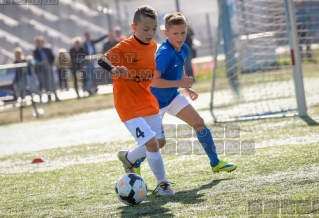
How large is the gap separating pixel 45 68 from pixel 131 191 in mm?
13473

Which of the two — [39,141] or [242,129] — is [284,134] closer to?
[242,129]

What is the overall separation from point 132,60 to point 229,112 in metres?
6.65


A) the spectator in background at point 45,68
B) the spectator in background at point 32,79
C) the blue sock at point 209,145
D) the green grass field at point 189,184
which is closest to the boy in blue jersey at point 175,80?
the blue sock at point 209,145

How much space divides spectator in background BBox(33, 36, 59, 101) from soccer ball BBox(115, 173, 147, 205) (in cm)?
1310

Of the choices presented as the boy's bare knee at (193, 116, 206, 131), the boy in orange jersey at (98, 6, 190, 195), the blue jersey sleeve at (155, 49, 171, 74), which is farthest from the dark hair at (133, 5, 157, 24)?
the boy's bare knee at (193, 116, 206, 131)

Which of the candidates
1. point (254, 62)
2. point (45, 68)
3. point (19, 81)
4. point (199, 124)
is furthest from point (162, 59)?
point (45, 68)

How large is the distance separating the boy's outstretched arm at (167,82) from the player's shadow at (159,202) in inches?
35.9

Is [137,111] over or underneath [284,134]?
Answer: over

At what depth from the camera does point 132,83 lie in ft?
19.7

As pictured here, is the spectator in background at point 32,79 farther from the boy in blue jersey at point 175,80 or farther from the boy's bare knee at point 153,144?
the boy's bare knee at point 153,144

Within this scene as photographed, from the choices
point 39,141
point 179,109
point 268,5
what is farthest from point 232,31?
point 179,109

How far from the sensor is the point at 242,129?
32.8 feet

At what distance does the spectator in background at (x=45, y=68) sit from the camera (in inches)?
722

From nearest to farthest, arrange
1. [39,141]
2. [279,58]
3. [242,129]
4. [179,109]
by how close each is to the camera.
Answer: [179,109], [242,129], [39,141], [279,58]
